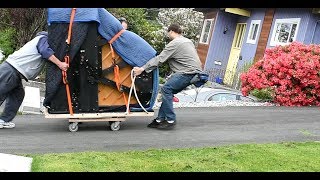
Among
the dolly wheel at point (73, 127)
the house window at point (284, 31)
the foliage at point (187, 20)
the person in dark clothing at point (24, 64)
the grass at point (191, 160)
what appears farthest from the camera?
the foliage at point (187, 20)

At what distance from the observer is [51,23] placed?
286 inches

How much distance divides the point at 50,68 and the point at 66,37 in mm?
551

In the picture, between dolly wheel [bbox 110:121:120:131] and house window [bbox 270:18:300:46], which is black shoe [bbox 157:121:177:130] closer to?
dolly wheel [bbox 110:121:120:131]

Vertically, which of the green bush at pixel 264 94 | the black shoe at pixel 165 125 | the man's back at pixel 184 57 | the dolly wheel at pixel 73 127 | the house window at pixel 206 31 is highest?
the house window at pixel 206 31

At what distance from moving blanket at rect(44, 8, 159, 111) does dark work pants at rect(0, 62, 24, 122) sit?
0.55 m

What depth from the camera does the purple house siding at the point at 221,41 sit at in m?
24.5

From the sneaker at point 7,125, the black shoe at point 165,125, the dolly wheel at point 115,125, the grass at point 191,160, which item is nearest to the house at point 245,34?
the black shoe at point 165,125

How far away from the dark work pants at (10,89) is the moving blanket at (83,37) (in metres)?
0.55

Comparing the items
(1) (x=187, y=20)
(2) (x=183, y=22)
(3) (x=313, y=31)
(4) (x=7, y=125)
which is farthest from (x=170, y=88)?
(2) (x=183, y=22)

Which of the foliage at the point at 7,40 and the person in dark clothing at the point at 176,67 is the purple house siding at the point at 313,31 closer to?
the person in dark clothing at the point at 176,67

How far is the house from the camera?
17.2m

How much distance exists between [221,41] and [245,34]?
253cm

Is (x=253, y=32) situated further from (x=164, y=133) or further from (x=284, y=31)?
(x=164, y=133)
